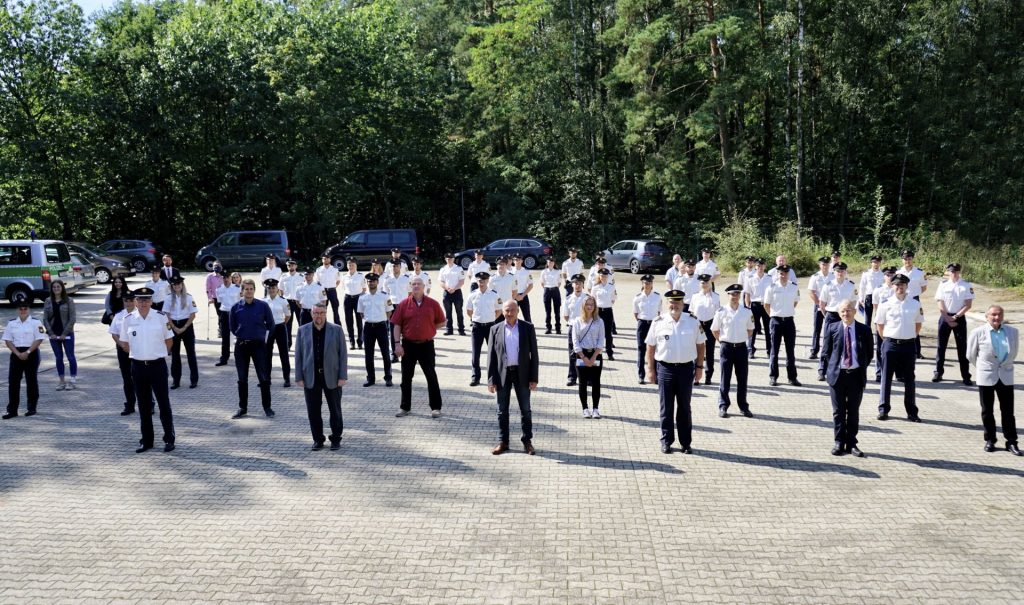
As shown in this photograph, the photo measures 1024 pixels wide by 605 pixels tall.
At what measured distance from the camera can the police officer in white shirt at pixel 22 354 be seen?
10.7 m

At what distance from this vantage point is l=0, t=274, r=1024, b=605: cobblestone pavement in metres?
5.66

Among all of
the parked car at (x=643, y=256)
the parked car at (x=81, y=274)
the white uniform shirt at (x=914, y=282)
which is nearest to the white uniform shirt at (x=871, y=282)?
the white uniform shirt at (x=914, y=282)

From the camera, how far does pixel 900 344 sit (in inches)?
397

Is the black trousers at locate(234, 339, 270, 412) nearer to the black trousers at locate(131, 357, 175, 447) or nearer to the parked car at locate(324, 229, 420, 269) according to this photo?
the black trousers at locate(131, 357, 175, 447)

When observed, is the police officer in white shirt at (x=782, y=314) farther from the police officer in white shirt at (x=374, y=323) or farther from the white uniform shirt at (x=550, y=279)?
the police officer in white shirt at (x=374, y=323)

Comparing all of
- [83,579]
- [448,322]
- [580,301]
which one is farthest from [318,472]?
[448,322]

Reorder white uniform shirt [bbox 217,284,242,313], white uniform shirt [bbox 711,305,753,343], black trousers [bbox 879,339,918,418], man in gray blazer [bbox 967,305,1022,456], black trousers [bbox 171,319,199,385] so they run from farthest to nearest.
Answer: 1. white uniform shirt [bbox 217,284,242,313]
2. black trousers [bbox 171,319,199,385]
3. white uniform shirt [bbox 711,305,753,343]
4. black trousers [bbox 879,339,918,418]
5. man in gray blazer [bbox 967,305,1022,456]

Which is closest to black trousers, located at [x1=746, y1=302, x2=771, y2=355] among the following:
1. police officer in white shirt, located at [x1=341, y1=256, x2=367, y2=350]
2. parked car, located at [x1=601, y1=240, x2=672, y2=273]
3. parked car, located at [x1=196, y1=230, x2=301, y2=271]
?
police officer in white shirt, located at [x1=341, y1=256, x2=367, y2=350]

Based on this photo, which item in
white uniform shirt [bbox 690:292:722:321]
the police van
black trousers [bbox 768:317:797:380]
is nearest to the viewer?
white uniform shirt [bbox 690:292:722:321]

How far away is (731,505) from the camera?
23.3 ft

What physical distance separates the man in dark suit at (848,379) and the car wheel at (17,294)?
22374 millimetres

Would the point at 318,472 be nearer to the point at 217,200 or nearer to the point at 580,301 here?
the point at 580,301

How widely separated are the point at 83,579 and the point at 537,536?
354cm

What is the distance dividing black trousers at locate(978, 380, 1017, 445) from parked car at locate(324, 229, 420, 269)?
27.4 metres
